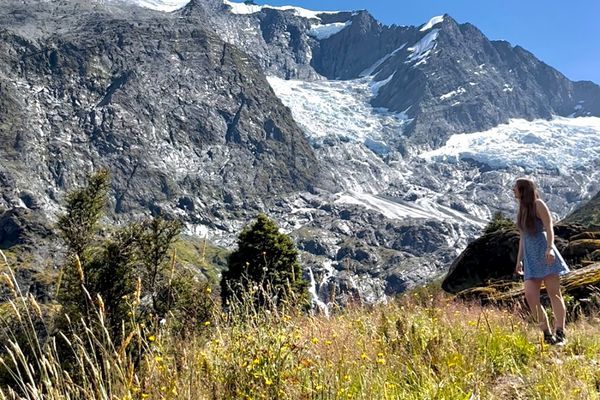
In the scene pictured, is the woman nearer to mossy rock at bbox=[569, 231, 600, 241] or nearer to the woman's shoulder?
the woman's shoulder

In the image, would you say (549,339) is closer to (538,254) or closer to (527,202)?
(538,254)

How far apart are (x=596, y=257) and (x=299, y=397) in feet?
67.5

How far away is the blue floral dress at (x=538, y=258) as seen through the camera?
27.7ft

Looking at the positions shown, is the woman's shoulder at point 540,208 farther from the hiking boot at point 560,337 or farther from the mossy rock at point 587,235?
the mossy rock at point 587,235

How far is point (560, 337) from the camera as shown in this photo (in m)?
7.51

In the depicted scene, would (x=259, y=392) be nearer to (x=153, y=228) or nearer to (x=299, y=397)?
(x=299, y=397)

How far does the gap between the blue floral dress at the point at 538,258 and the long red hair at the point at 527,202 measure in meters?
0.10

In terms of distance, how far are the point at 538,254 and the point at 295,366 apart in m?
5.76

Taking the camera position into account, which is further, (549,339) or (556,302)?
(556,302)

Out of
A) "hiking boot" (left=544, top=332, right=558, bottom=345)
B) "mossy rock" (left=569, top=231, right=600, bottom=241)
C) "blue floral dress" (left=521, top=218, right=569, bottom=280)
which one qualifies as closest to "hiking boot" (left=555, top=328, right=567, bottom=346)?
"hiking boot" (left=544, top=332, right=558, bottom=345)

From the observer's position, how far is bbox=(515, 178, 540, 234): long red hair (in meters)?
8.85

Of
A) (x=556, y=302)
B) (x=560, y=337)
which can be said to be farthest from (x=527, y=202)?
(x=560, y=337)

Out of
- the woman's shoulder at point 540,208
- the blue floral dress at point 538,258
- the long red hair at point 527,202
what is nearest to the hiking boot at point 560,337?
the blue floral dress at point 538,258

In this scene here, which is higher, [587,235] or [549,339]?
[587,235]
